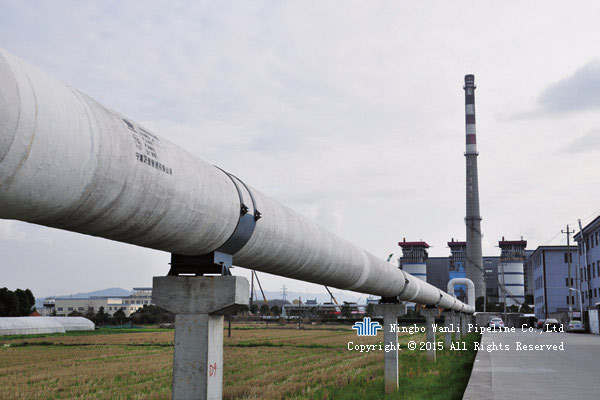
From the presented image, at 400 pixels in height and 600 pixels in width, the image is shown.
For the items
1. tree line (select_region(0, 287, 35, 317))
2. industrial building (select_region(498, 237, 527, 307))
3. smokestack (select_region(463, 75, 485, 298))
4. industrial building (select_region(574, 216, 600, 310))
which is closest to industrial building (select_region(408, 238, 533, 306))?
industrial building (select_region(498, 237, 527, 307))

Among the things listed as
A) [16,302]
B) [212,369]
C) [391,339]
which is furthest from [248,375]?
[16,302]

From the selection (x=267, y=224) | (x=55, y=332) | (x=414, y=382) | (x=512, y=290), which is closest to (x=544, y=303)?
(x=512, y=290)

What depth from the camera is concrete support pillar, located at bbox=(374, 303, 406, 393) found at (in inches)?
540

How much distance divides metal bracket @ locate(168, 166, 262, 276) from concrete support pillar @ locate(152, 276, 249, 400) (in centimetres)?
9

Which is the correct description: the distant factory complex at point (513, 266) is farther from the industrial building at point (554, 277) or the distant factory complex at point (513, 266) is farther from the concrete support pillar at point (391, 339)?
the concrete support pillar at point (391, 339)

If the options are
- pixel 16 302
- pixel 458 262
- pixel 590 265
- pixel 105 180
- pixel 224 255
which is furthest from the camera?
pixel 458 262

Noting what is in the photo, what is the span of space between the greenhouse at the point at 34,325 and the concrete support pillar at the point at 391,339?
37856 mm

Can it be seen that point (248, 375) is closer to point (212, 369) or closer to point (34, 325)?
point (212, 369)

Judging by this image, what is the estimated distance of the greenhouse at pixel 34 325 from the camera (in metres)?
43.1

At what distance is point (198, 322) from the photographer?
4.97 meters

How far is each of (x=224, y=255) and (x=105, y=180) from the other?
1988mm

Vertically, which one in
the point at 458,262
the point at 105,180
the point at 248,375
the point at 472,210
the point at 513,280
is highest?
the point at 472,210

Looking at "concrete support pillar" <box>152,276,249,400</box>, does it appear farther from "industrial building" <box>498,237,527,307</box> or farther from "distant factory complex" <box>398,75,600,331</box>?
"industrial building" <box>498,237,527,307</box>

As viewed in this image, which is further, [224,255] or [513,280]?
[513,280]
